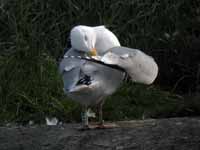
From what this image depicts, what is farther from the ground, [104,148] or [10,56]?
[10,56]

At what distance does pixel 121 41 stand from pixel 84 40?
2.79 meters

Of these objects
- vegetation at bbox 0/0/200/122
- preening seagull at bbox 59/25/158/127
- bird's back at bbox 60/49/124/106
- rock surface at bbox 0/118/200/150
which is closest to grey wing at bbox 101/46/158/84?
preening seagull at bbox 59/25/158/127

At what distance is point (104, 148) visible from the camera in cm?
527

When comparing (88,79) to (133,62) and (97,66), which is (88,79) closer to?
(97,66)

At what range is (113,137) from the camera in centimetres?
546

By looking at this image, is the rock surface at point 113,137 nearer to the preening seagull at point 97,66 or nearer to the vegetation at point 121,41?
the preening seagull at point 97,66

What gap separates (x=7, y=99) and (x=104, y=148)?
6.31ft

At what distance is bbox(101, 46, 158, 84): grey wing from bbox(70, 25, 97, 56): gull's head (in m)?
0.19

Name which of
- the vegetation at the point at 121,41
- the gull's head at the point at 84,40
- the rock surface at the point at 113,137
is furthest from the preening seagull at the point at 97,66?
the vegetation at the point at 121,41

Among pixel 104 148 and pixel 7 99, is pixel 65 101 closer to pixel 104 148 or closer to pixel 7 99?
pixel 7 99

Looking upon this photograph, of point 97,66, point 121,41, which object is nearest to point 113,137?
point 97,66

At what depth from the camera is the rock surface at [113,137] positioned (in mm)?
5312

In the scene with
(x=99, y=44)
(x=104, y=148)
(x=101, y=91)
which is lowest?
(x=104, y=148)

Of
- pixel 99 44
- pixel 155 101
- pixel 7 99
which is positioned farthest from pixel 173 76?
pixel 99 44
